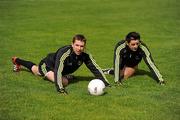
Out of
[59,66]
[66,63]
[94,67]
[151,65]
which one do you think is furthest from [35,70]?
[151,65]

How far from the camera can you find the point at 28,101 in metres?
10.1

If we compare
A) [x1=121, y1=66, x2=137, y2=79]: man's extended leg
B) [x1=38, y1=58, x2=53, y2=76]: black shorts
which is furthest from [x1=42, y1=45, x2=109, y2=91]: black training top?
[x1=121, y1=66, x2=137, y2=79]: man's extended leg

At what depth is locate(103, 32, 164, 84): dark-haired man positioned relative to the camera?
463 inches

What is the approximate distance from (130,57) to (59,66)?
8.58 ft

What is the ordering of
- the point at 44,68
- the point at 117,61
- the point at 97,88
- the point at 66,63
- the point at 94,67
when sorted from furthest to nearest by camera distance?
the point at 44,68
the point at 117,61
the point at 94,67
the point at 66,63
the point at 97,88

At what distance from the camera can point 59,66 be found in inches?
428

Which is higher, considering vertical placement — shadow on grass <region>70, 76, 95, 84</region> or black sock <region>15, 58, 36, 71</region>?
black sock <region>15, 58, 36, 71</region>

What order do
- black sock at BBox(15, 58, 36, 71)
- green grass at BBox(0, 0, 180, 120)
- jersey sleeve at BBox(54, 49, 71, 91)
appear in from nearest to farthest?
1. green grass at BBox(0, 0, 180, 120)
2. jersey sleeve at BBox(54, 49, 71, 91)
3. black sock at BBox(15, 58, 36, 71)

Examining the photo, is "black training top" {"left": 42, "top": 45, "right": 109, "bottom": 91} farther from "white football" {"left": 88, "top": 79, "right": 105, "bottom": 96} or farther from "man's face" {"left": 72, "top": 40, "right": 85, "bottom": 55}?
"white football" {"left": 88, "top": 79, "right": 105, "bottom": 96}

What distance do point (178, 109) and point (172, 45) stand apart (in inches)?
344

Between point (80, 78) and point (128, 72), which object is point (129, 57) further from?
point (80, 78)

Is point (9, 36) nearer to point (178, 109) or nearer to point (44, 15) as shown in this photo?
point (44, 15)

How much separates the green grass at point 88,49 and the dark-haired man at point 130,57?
0.96 ft

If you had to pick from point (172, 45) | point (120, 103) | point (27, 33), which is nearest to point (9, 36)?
point (27, 33)
